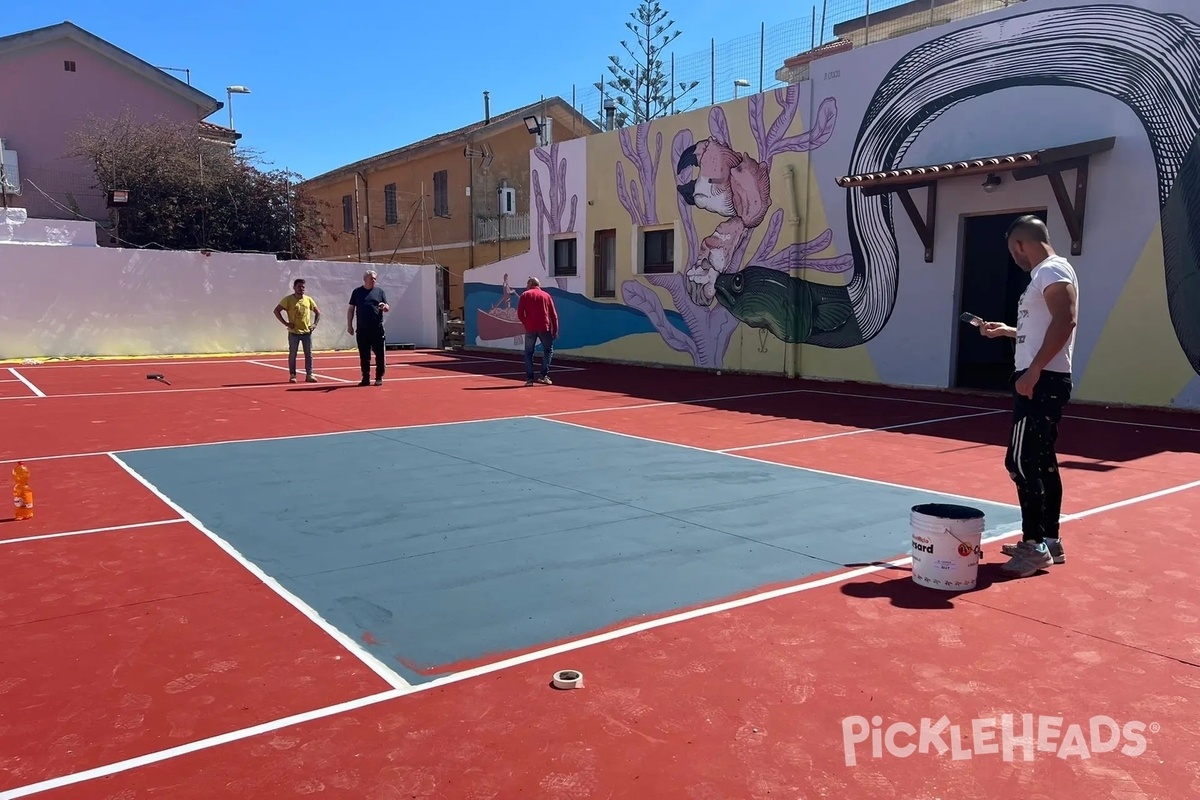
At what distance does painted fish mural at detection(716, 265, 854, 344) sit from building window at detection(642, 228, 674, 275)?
1.99 m

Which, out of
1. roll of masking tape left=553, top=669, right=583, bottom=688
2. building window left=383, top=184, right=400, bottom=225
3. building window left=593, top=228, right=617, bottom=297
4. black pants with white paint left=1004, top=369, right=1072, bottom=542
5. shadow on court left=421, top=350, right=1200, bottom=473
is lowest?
roll of masking tape left=553, top=669, right=583, bottom=688

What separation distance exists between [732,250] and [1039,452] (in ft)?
44.8

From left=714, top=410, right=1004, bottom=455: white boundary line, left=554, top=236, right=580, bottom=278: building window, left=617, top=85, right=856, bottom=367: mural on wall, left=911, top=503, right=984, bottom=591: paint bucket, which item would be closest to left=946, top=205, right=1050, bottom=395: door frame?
left=617, top=85, right=856, bottom=367: mural on wall

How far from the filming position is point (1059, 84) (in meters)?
12.8

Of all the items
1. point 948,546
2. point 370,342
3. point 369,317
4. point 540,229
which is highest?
point 540,229

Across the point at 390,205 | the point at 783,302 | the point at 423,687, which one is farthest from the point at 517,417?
the point at 390,205

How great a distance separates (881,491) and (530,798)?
507 cm

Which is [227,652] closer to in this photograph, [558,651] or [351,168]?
[558,651]

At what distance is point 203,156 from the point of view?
95.5 ft

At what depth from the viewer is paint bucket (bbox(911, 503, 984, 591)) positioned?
179 inches

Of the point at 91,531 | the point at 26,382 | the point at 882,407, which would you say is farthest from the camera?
the point at 26,382

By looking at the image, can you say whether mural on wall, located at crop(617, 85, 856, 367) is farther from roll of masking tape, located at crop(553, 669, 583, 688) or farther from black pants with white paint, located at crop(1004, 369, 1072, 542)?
roll of masking tape, located at crop(553, 669, 583, 688)

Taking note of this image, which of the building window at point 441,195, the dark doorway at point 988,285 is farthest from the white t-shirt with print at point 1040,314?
the building window at point 441,195

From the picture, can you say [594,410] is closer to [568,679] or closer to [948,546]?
[948,546]
